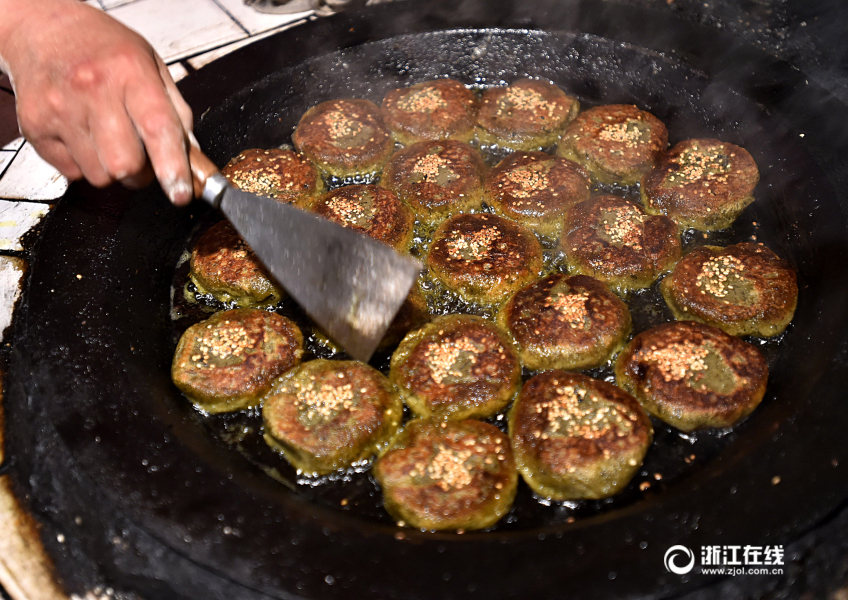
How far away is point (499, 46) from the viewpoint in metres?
3.52

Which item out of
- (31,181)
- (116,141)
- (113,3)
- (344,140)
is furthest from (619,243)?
(113,3)

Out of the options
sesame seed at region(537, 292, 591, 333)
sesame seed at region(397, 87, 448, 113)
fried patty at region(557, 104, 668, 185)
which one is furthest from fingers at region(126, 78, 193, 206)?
fried patty at region(557, 104, 668, 185)

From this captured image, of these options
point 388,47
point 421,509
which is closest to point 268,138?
point 388,47

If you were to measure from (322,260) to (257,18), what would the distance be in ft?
9.14

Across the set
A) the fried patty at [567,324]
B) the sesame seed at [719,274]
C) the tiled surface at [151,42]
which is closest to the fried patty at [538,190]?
the fried patty at [567,324]

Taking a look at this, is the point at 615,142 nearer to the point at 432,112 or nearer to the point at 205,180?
the point at 432,112

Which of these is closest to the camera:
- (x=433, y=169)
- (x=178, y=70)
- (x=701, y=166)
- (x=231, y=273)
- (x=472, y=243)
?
(x=231, y=273)

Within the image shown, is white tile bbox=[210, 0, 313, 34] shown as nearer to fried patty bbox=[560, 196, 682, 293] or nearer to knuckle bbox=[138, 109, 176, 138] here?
knuckle bbox=[138, 109, 176, 138]

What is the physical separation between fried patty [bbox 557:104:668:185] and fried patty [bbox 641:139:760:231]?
10 cm

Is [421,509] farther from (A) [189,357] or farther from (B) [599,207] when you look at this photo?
(B) [599,207]

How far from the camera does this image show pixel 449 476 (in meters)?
1.97

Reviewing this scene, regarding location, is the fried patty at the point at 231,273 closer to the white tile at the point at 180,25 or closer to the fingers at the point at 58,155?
the fingers at the point at 58,155

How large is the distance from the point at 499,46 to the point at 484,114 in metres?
0.52

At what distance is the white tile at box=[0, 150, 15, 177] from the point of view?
3.21m
